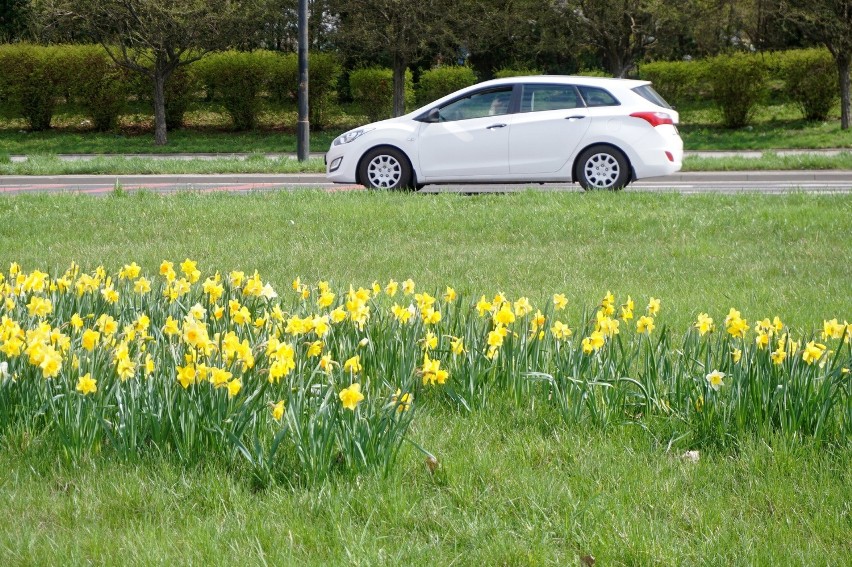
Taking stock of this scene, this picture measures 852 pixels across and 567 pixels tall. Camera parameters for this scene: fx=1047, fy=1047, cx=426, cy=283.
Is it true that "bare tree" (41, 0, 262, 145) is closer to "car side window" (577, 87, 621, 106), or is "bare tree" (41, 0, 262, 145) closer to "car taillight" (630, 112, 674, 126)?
"car side window" (577, 87, 621, 106)

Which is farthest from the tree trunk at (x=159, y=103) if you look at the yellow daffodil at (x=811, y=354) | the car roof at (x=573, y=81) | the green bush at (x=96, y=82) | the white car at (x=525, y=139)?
the yellow daffodil at (x=811, y=354)

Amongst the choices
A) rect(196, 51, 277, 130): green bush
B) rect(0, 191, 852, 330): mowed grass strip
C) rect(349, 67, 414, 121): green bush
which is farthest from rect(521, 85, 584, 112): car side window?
rect(196, 51, 277, 130): green bush

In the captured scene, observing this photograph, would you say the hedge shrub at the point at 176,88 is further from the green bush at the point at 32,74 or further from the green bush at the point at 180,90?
the green bush at the point at 32,74

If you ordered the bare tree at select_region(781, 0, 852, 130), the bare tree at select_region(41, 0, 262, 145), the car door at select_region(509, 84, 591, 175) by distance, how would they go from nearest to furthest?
the car door at select_region(509, 84, 591, 175), the bare tree at select_region(781, 0, 852, 130), the bare tree at select_region(41, 0, 262, 145)

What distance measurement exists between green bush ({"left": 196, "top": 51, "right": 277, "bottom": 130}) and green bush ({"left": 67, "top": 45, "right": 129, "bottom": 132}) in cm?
263

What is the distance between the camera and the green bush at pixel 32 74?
103 feet

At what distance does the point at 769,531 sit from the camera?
323 cm

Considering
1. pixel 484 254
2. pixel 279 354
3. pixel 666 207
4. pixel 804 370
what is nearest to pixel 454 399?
pixel 279 354

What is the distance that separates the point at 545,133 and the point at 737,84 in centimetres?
1469

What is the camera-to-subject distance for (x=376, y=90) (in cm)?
3134

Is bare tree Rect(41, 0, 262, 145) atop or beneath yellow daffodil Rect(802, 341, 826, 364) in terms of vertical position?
atop

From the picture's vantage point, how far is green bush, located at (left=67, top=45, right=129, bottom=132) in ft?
103

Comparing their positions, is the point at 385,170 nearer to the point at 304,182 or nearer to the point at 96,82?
the point at 304,182

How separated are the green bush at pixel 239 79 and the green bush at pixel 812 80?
14.6 m
